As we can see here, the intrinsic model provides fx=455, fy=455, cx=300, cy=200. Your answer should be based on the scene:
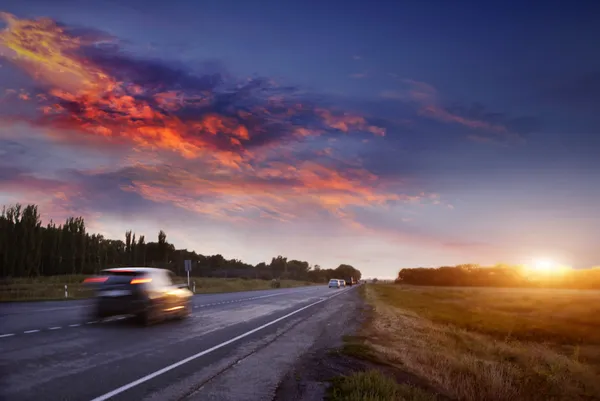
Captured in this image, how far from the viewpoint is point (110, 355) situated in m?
9.28

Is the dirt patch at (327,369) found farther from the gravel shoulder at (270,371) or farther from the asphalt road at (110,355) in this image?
the asphalt road at (110,355)

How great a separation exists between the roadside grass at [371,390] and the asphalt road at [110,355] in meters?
1.70

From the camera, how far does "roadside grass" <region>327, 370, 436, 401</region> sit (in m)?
6.47

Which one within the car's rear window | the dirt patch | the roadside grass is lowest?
the dirt patch

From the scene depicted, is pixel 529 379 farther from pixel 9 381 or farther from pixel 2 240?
pixel 2 240

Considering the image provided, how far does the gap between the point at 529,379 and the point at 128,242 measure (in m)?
82.2

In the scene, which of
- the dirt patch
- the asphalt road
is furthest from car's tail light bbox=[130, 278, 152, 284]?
the dirt patch

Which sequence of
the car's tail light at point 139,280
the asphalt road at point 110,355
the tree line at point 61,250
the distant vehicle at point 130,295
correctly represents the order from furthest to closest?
the tree line at point 61,250 → the car's tail light at point 139,280 → the distant vehicle at point 130,295 → the asphalt road at point 110,355

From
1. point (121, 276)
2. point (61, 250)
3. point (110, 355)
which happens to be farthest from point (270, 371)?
point (61, 250)

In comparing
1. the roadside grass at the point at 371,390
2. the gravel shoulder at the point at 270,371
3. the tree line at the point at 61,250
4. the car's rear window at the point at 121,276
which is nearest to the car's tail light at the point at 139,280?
the car's rear window at the point at 121,276

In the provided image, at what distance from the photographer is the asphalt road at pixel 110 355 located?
6.66m

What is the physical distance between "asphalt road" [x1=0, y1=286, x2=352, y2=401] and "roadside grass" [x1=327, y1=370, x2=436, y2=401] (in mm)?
1702

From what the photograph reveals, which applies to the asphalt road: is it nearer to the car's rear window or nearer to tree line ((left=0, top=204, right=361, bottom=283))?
the car's rear window

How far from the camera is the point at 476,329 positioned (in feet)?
86.4
